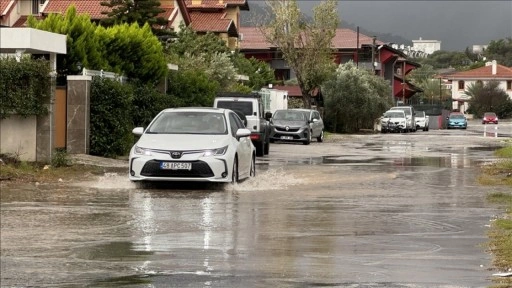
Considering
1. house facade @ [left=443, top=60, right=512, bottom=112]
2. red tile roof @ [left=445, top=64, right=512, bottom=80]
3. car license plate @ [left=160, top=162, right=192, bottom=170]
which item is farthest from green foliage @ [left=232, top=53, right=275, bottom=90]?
red tile roof @ [left=445, top=64, right=512, bottom=80]

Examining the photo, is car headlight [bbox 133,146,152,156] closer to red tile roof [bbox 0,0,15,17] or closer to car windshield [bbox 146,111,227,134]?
car windshield [bbox 146,111,227,134]

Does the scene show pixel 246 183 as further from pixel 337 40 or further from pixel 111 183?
pixel 337 40

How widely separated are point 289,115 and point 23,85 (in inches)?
1062

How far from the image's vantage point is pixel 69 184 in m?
21.9

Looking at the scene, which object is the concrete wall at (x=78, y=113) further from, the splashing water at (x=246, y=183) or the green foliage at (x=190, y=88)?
the green foliage at (x=190, y=88)

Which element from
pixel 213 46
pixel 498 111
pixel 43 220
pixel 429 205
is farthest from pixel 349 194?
pixel 498 111

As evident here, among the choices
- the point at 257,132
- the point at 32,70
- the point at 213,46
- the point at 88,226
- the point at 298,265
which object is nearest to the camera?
the point at 298,265

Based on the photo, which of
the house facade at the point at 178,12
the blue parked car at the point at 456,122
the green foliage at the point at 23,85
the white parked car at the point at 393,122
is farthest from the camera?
the blue parked car at the point at 456,122

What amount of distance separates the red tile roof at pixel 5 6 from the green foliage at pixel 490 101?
88.2 metres

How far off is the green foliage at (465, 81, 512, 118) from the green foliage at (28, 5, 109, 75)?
376 ft

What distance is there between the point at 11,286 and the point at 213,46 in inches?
2222

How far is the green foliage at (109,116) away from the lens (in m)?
29.6

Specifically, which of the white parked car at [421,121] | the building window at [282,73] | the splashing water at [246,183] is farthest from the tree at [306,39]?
the splashing water at [246,183]

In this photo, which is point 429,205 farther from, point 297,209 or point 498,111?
point 498,111
